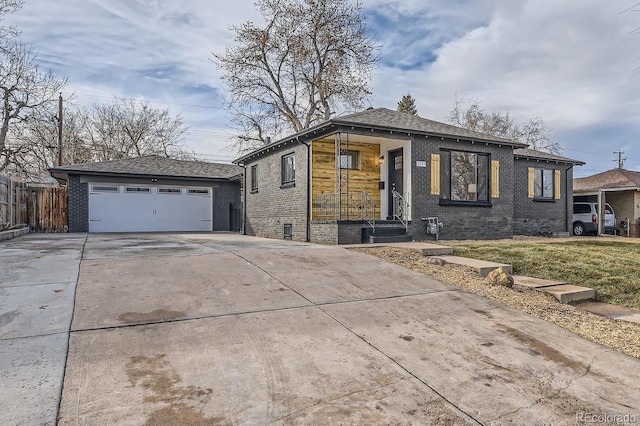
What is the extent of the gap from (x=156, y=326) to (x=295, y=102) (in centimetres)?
2112

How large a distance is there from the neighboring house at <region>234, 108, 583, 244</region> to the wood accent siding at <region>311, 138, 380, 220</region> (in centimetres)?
3

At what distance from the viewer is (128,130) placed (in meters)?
29.7

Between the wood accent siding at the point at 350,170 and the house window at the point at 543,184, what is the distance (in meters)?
7.90

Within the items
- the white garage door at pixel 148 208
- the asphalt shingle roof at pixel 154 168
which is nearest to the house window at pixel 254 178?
the asphalt shingle roof at pixel 154 168

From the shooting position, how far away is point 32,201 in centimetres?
1597

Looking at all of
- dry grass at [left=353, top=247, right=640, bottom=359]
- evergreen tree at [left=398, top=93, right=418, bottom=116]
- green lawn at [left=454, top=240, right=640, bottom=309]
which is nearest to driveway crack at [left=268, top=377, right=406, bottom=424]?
dry grass at [left=353, top=247, right=640, bottom=359]

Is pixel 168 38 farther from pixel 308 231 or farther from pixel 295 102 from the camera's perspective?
pixel 295 102

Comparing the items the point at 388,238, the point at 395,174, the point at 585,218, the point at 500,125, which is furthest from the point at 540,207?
the point at 500,125

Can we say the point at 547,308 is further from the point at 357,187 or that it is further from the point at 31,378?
the point at 357,187

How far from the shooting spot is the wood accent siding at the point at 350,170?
1138cm

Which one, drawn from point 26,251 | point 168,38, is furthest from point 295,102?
point 26,251

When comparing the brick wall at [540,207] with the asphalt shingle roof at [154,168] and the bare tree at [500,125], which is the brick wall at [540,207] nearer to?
Answer: the asphalt shingle roof at [154,168]

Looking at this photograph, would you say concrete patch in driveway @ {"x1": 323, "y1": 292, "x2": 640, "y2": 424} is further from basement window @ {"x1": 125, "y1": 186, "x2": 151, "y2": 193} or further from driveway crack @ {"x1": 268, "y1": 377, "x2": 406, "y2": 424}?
basement window @ {"x1": 125, "y1": 186, "x2": 151, "y2": 193}

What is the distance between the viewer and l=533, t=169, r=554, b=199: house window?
1582 cm
